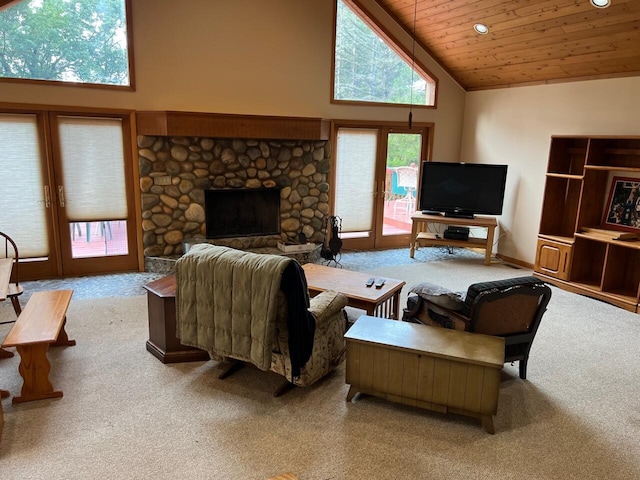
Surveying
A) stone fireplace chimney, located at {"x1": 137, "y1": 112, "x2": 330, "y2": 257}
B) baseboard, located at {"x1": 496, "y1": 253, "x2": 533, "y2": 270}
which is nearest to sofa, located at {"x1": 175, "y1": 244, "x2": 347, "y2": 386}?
stone fireplace chimney, located at {"x1": 137, "y1": 112, "x2": 330, "y2": 257}

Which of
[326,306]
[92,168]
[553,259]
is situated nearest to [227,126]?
[92,168]

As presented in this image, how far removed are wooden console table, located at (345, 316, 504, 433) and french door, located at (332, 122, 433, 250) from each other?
4.01 metres

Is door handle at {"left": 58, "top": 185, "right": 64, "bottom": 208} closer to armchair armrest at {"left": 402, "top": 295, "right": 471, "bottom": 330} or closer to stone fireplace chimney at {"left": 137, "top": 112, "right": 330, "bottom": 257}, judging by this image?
stone fireplace chimney at {"left": 137, "top": 112, "right": 330, "bottom": 257}

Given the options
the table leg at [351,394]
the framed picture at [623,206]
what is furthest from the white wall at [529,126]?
the table leg at [351,394]

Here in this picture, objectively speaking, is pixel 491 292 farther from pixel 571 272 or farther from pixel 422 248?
pixel 422 248

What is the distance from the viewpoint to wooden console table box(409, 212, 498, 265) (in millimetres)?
6473

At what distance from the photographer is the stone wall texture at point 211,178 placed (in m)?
5.58

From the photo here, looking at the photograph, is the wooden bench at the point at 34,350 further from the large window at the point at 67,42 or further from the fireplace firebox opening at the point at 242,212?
the large window at the point at 67,42

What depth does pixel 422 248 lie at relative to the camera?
24.5ft

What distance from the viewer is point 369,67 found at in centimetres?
669

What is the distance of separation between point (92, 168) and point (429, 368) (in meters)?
4.44

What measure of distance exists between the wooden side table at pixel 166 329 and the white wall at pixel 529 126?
4.95m

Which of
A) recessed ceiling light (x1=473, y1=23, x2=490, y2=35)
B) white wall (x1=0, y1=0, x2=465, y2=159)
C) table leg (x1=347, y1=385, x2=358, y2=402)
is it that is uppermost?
recessed ceiling light (x1=473, y1=23, x2=490, y2=35)

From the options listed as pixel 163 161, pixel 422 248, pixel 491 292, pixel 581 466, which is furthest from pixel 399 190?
pixel 581 466
